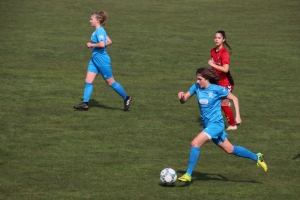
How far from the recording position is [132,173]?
456 inches

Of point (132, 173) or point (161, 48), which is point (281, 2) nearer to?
point (161, 48)

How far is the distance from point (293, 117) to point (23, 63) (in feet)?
30.2

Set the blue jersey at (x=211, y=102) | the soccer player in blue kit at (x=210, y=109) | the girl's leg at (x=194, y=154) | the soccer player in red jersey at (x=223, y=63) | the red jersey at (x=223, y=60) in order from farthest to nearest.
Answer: the red jersey at (x=223, y=60) < the soccer player in red jersey at (x=223, y=63) < the blue jersey at (x=211, y=102) < the soccer player in blue kit at (x=210, y=109) < the girl's leg at (x=194, y=154)

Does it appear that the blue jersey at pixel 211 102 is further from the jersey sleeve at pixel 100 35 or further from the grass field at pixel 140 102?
the jersey sleeve at pixel 100 35

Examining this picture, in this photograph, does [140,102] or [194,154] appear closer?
[194,154]

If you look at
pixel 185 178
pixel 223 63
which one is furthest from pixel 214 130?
pixel 223 63

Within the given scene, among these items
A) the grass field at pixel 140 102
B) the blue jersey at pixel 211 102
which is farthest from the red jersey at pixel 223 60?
the blue jersey at pixel 211 102

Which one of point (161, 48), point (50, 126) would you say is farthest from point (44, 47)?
point (50, 126)

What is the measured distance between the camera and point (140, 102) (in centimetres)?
1741

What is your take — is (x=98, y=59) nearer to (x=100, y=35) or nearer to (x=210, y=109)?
(x=100, y=35)

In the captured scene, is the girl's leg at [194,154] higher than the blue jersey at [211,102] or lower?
lower

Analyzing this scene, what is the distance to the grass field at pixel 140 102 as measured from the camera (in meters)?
11.2

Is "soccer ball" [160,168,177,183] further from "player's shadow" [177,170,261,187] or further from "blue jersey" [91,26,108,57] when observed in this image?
"blue jersey" [91,26,108,57]

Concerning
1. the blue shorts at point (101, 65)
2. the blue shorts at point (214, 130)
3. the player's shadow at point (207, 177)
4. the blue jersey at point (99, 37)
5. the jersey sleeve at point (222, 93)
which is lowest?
the player's shadow at point (207, 177)
